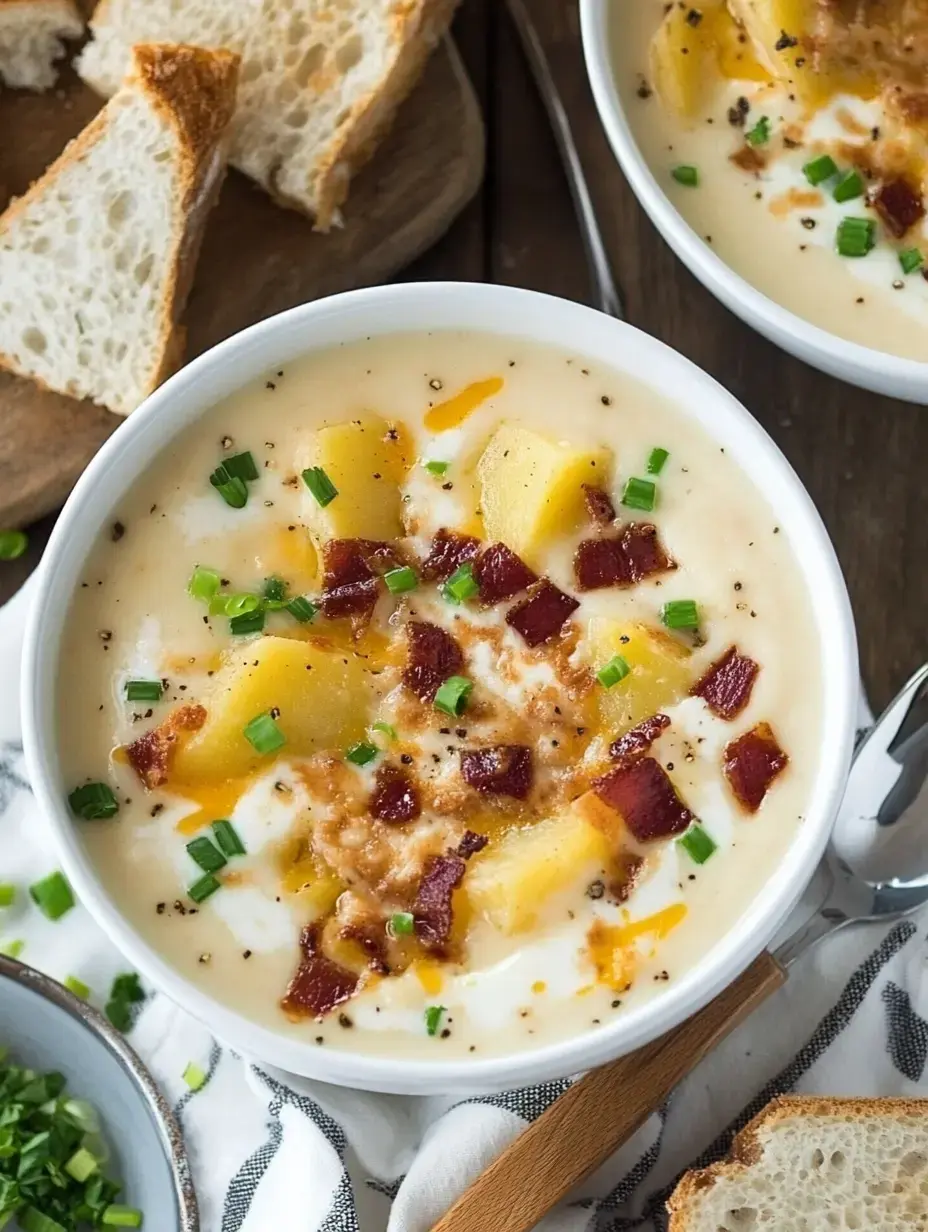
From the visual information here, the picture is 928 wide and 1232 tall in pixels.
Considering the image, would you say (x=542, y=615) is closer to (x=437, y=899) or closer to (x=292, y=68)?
(x=437, y=899)

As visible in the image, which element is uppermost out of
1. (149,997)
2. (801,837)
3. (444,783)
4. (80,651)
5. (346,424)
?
(346,424)

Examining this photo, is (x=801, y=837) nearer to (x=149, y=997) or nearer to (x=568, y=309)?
(x=568, y=309)

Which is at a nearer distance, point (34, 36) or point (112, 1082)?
point (112, 1082)

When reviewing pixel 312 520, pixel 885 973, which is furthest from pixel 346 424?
pixel 885 973

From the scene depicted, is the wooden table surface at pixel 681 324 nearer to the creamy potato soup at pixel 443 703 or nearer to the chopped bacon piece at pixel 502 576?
the creamy potato soup at pixel 443 703

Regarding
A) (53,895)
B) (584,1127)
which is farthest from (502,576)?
(53,895)

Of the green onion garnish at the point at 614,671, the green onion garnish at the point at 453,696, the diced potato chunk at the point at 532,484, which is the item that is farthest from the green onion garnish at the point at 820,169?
the green onion garnish at the point at 453,696

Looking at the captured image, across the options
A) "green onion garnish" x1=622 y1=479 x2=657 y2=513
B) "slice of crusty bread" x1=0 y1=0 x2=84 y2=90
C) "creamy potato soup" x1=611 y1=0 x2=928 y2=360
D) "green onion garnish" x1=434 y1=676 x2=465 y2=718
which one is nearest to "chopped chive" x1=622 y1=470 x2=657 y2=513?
"green onion garnish" x1=622 y1=479 x2=657 y2=513
